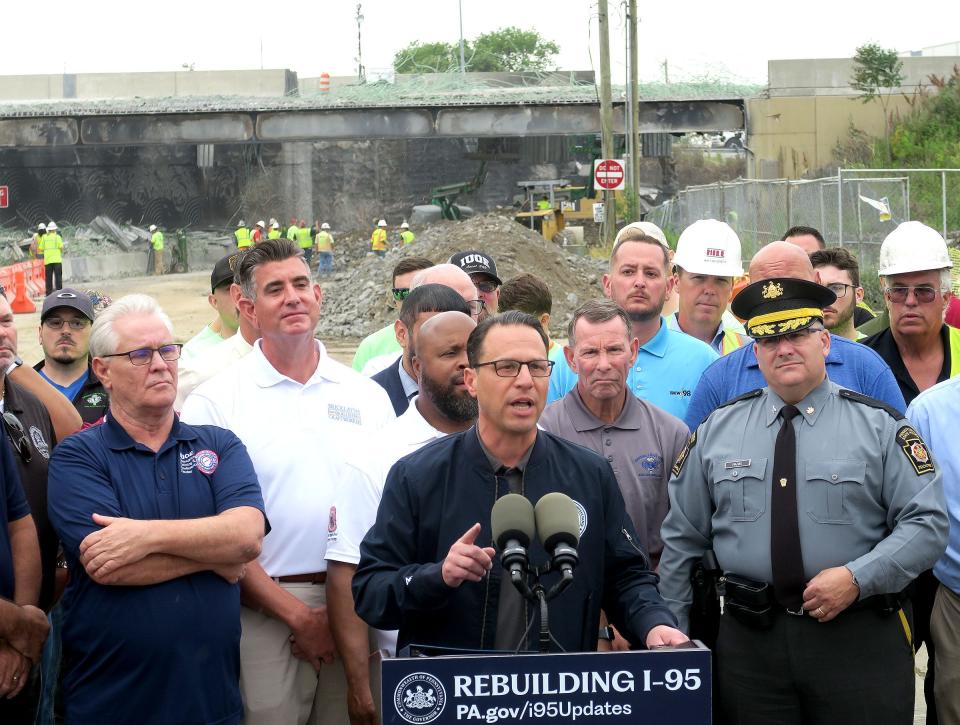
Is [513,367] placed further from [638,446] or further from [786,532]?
[638,446]

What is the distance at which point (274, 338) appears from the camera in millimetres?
5215

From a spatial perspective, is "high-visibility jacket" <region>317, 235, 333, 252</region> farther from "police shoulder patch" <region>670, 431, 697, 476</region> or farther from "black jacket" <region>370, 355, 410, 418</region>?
"police shoulder patch" <region>670, 431, 697, 476</region>

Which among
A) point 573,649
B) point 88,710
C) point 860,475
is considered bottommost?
point 88,710

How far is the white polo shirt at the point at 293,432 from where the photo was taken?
491 centimetres

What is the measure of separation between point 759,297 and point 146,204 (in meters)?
54.1

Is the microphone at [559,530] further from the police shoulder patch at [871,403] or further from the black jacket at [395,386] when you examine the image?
the black jacket at [395,386]

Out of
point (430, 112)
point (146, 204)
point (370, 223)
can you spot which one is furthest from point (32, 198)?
point (430, 112)

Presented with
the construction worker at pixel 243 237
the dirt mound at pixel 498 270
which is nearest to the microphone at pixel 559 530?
the dirt mound at pixel 498 270

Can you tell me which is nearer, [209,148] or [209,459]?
[209,459]

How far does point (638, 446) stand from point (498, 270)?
21.6 meters

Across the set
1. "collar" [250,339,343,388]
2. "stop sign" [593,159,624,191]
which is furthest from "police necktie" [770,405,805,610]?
"stop sign" [593,159,624,191]

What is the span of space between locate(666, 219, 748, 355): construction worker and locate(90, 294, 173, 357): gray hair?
329 cm

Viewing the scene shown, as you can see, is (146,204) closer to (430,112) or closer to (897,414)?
(430,112)

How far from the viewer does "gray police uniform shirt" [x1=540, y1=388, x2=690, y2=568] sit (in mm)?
5082
